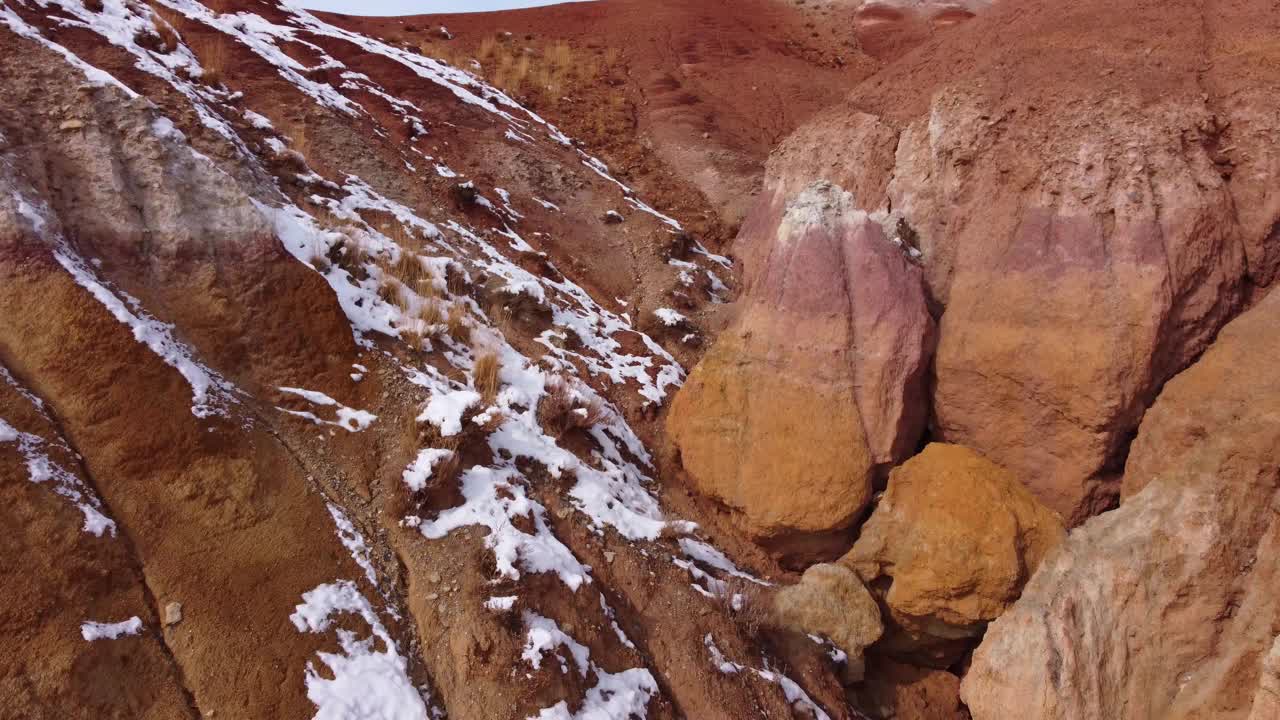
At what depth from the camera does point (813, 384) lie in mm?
5801

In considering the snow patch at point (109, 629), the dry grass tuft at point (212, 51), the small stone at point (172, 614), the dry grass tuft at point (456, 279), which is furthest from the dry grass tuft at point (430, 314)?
the dry grass tuft at point (212, 51)

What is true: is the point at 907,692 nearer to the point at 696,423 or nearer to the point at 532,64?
the point at 696,423

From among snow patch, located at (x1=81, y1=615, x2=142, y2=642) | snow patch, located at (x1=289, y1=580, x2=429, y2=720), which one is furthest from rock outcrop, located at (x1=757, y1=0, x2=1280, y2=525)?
snow patch, located at (x1=81, y1=615, x2=142, y2=642)

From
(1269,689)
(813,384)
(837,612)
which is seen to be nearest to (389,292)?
(813,384)

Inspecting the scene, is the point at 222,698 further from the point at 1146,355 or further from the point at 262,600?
the point at 1146,355

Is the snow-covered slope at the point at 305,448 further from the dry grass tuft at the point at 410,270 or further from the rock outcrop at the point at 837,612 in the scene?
the rock outcrop at the point at 837,612

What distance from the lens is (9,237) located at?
14.6 feet

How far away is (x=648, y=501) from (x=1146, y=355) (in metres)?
3.61

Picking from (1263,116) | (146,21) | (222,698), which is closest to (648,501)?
(222,698)

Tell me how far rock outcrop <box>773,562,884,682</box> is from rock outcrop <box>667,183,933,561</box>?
0.42 meters

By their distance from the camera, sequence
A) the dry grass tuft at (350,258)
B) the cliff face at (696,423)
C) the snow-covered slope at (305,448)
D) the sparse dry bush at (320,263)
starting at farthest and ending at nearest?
1. the dry grass tuft at (350,258)
2. the sparse dry bush at (320,263)
3. the cliff face at (696,423)
4. the snow-covered slope at (305,448)

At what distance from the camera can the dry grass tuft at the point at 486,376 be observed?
596 centimetres

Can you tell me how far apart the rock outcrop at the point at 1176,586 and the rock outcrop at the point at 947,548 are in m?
0.27

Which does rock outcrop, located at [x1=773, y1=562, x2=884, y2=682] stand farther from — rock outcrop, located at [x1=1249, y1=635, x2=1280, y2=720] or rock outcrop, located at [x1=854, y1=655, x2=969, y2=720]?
rock outcrop, located at [x1=1249, y1=635, x2=1280, y2=720]
